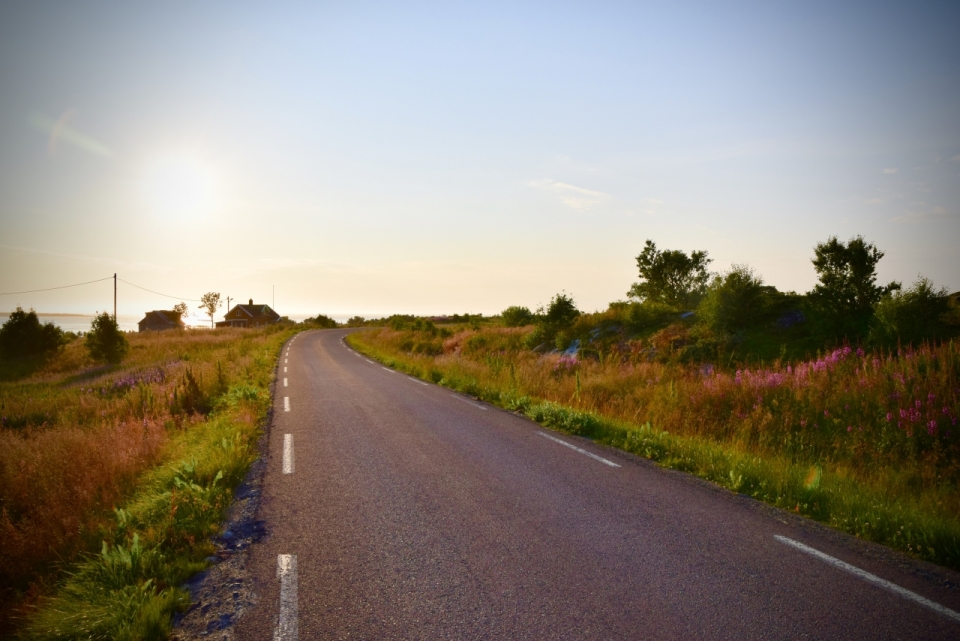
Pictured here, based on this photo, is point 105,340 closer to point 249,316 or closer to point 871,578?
point 871,578

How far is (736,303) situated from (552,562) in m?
17.0

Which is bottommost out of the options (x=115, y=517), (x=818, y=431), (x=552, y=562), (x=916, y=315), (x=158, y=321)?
(x=115, y=517)

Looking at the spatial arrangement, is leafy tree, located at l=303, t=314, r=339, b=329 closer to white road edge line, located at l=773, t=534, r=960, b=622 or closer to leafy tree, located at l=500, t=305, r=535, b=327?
leafy tree, located at l=500, t=305, r=535, b=327

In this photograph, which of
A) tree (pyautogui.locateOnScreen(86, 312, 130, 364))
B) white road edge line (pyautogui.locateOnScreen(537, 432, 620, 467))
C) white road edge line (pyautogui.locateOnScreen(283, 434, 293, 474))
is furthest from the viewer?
tree (pyautogui.locateOnScreen(86, 312, 130, 364))

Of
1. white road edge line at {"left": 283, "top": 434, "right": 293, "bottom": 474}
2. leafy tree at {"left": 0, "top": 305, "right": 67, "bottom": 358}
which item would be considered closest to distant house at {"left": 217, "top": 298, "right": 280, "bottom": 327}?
leafy tree at {"left": 0, "top": 305, "right": 67, "bottom": 358}

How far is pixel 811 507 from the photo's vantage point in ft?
18.4

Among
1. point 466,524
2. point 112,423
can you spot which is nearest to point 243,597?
point 466,524

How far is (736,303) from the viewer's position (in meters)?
18.5

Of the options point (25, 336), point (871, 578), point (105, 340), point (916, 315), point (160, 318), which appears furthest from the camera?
point (160, 318)

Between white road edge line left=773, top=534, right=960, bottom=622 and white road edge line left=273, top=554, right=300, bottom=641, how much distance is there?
170 inches

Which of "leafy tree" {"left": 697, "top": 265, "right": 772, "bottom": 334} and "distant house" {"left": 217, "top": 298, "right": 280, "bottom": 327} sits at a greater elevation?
"distant house" {"left": 217, "top": 298, "right": 280, "bottom": 327}

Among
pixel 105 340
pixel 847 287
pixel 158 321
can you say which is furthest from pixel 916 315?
pixel 158 321

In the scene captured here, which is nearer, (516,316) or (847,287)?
(847,287)

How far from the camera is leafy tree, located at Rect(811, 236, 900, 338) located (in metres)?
15.6
